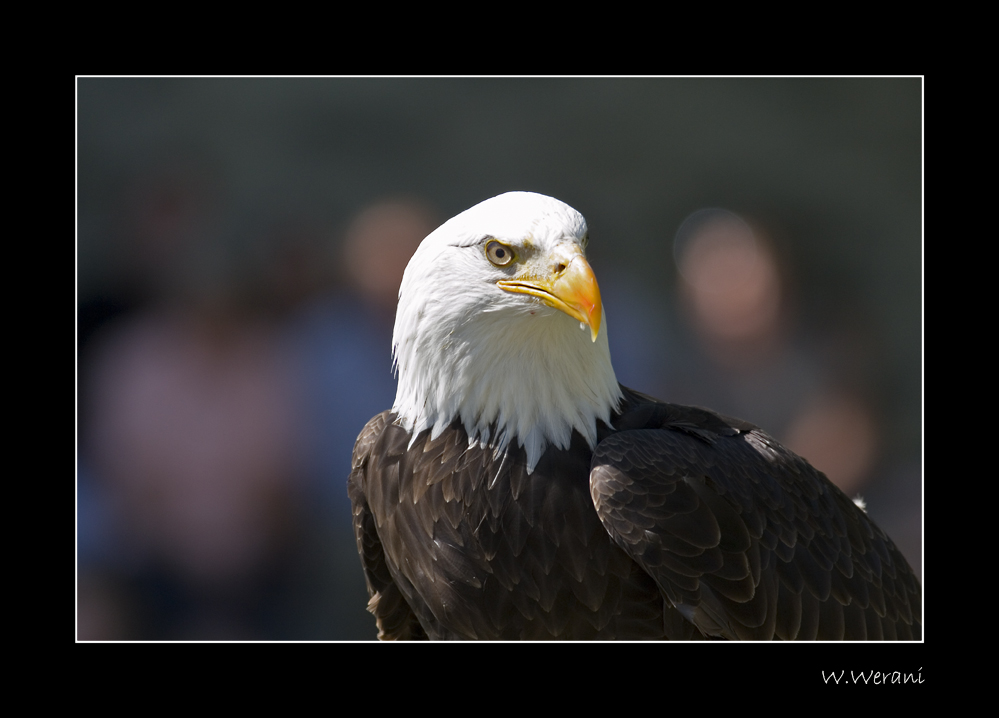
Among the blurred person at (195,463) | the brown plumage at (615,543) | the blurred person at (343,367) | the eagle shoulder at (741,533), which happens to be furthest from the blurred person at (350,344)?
the eagle shoulder at (741,533)

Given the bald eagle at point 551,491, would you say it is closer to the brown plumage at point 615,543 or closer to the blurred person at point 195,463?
the brown plumage at point 615,543

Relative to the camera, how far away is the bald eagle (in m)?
1.65

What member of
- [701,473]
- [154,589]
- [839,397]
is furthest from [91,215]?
[839,397]

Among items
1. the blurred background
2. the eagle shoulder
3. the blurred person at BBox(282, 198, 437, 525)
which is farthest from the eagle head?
the blurred person at BBox(282, 198, 437, 525)

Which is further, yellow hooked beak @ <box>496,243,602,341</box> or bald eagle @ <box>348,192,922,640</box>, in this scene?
bald eagle @ <box>348,192,922,640</box>

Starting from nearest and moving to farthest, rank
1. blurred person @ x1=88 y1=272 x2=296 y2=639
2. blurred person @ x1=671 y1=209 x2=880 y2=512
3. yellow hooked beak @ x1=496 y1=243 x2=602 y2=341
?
yellow hooked beak @ x1=496 y1=243 x2=602 y2=341
blurred person @ x1=88 y1=272 x2=296 y2=639
blurred person @ x1=671 y1=209 x2=880 y2=512

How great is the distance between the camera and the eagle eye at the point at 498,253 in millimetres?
1631

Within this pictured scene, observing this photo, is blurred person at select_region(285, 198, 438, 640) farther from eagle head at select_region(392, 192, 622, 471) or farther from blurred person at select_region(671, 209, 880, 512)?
blurred person at select_region(671, 209, 880, 512)

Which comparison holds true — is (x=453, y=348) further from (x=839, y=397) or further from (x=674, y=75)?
(x=839, y=397)

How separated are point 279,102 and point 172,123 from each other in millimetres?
427

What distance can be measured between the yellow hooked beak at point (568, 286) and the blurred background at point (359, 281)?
3.25 feet

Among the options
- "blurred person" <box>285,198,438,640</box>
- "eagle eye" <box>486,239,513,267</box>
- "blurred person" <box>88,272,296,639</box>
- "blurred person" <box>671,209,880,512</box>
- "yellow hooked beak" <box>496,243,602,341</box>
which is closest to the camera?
"yellow hooked beak" <box>496,243,602,341</box>

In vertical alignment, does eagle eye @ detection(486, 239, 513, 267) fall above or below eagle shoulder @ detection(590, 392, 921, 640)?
above

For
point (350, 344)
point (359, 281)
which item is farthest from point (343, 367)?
point (359, 281)
